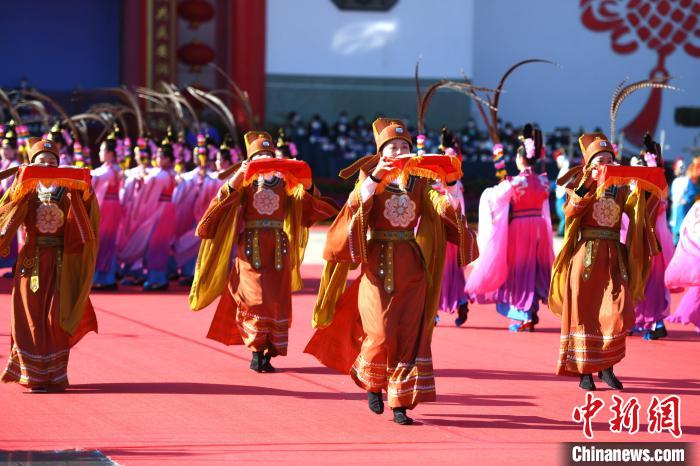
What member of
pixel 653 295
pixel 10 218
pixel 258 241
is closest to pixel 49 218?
pixel 10 218

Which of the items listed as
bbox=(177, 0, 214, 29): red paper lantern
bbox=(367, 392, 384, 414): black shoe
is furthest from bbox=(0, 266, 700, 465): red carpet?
bbox=(177, 0, 214, 29): red paper lantern

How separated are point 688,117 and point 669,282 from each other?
2007 centimetres

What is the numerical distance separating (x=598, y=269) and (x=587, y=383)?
0.65m

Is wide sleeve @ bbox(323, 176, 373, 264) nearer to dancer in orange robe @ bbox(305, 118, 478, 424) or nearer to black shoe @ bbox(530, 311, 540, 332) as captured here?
dancer in orange robe @ bbox(305, 118, 478, 424)

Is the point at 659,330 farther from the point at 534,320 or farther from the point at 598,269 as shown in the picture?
the point at 598,269

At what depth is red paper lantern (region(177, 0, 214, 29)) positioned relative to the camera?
24.9 metres

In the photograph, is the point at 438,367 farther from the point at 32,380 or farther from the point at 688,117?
the point at 688,117

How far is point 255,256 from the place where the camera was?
8.02 m

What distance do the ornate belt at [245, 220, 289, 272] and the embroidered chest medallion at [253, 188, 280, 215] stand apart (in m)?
0.07

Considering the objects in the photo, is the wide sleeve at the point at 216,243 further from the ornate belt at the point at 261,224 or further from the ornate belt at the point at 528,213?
the ornate belt at the point at 528,213

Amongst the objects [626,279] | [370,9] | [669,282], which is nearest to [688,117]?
[370,9]

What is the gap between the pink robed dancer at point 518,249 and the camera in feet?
32.7

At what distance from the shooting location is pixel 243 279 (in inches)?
319

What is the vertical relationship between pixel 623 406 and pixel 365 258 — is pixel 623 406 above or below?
below
